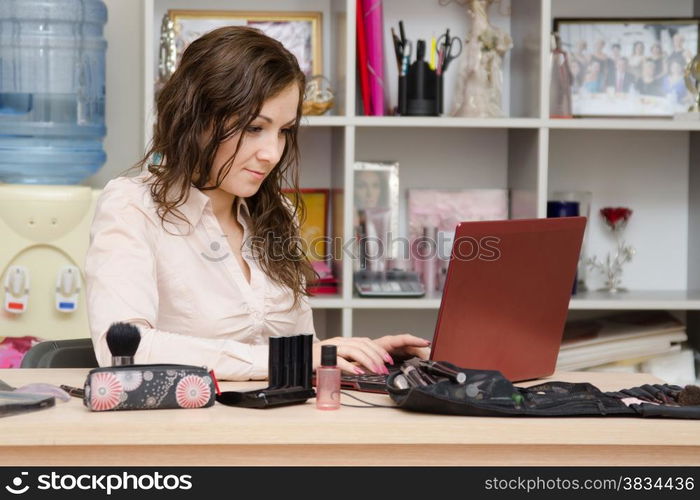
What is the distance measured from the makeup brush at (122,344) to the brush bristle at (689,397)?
808 millimetres

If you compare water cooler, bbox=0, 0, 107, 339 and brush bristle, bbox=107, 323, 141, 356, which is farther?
water cooler, bbox=0, 0, 107, 339

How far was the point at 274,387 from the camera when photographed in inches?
56.4

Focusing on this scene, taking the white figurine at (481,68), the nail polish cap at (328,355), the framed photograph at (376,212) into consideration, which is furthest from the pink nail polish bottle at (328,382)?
the white figurine at (481,68)

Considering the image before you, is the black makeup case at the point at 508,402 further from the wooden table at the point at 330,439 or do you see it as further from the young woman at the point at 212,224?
the young woman at the point at 212,224

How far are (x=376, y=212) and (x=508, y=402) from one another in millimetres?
1850

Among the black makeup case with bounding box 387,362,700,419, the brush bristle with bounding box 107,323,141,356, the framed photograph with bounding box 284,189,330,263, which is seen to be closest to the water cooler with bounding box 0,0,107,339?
the framed photograph with bounding box 284,189,330,263

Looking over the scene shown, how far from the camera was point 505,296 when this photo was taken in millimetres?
1551

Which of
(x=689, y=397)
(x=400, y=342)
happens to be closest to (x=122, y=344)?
(x=400, y=342)

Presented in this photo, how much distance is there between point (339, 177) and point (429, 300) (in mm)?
481

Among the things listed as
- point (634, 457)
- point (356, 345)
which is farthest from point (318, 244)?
point (634, 457)

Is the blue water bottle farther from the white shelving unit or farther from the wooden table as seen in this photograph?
the wooden table

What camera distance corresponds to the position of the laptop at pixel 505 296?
4.82 feet

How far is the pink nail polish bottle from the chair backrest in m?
Answer: 0.69

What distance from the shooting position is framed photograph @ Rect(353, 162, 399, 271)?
313cm
